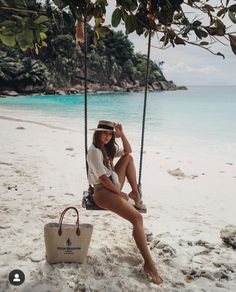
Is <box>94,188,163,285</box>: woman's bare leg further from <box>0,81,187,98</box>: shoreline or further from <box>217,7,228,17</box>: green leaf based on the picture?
<box>0,81,187,98</box>: shoreline

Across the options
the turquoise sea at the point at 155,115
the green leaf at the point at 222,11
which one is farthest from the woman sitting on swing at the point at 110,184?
the turquoise sea at the point at 155,115

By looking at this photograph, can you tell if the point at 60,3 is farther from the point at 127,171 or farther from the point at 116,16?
the point at 127,171

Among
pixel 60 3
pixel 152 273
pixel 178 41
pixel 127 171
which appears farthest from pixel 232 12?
pixel 152 273

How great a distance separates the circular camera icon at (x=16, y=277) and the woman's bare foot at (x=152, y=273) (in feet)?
3.38

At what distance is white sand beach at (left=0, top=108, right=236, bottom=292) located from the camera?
3250mm

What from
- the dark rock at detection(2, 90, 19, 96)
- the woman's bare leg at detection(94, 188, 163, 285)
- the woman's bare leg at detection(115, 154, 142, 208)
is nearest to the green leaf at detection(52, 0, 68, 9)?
the woman's bare leg at detection(94, 188, 163, 285)

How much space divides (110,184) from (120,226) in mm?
1326

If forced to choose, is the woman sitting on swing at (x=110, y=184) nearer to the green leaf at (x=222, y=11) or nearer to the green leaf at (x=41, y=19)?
the green leaf at (x=222, y=11)

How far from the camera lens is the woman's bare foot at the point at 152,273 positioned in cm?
322

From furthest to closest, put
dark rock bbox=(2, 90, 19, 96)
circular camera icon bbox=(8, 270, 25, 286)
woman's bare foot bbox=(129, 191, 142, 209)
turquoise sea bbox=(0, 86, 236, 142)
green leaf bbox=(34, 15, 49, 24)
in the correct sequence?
dark rock bbox=(2, 90, 19, 96) < turquoise sea bbox=(0, 86, 236, 142) < woman's bare foot bbox=(129, 191, 142, 209) < circular camera icon bbox=(8, 270, 25, 286) < green leaf bbox=(34, 15, 49, 24)

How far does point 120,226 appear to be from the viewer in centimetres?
450

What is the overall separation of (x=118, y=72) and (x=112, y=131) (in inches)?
2509

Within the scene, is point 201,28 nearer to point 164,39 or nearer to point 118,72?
point 164,39

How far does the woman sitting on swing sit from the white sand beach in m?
0.24
